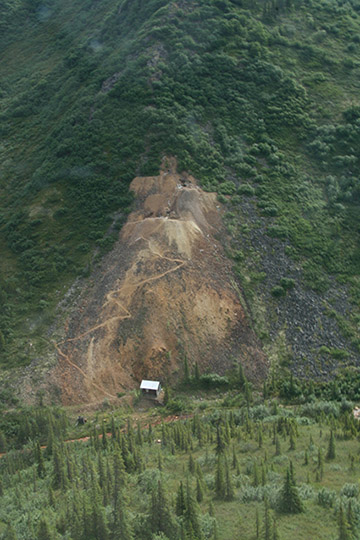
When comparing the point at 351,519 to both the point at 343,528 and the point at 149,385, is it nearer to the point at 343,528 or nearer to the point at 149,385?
the point at 343,528

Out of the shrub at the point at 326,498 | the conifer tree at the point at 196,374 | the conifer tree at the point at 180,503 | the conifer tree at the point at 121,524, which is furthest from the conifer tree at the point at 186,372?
the conifer tree at the point at 121,524

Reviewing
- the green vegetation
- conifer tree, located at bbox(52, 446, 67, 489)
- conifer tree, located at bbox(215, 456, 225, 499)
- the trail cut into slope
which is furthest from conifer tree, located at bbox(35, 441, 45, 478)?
conifer tree, located at bbox(215, 456, 225, 499)

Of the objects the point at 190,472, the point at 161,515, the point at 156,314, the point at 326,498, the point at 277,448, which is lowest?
the point at 277,448

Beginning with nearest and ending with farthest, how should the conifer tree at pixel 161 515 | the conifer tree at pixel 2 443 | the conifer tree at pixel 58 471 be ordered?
the conifer tree at pixel 161 515 < the conifer tree at pixel 58 471 < the conifer tree at pixel 2 443

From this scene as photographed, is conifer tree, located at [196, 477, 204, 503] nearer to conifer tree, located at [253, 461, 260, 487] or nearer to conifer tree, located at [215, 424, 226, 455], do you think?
conifer tree, located at [253, 461, 260, 487]

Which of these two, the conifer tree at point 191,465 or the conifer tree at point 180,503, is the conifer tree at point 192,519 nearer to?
the conifer tree at point 180,503

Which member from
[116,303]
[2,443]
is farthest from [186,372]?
[2,443]
